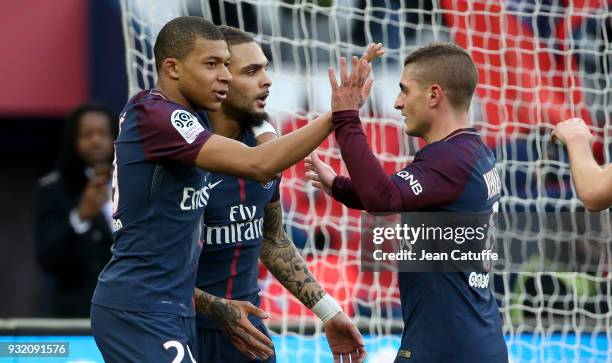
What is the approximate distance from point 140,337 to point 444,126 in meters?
1.43

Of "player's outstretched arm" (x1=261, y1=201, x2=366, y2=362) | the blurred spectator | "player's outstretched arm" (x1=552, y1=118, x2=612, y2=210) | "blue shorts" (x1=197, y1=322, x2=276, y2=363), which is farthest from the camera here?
the blurred spectator

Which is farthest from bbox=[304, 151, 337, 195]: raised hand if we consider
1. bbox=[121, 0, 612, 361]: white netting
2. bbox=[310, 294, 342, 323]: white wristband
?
bbox=[121, 0, 612, 361]: white netting

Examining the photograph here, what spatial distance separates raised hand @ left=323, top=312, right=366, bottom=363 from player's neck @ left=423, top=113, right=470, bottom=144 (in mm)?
950

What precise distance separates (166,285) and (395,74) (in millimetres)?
3858

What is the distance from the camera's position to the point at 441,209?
180 inches

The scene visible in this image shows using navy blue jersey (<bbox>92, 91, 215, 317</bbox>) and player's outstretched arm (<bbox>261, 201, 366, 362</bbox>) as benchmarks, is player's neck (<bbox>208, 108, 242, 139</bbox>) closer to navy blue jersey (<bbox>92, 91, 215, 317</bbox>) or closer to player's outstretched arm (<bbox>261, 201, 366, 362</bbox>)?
player's outstretched arm (<bbox>261, 201, 366, 362</bbox>)

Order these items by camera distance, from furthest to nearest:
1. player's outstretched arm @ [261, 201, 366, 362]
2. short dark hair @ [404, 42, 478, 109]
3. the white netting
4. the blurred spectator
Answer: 1. the white netting
2. the blurred spectator
3. player's outstretched arm @ [261, 201, 366, 362]
4. short dark hair @ [404, 42, 478, 109]

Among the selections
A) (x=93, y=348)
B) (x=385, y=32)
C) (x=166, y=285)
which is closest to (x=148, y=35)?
(x=385, y=32)

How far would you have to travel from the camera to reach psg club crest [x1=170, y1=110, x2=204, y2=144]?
14.2 feet

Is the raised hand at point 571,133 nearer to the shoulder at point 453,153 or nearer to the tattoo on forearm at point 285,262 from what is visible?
the shoulder at point 453,153

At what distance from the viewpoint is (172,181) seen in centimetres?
442

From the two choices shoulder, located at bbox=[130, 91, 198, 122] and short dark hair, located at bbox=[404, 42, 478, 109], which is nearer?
shoulder, located at bbox=[130, 91, 198, 122]

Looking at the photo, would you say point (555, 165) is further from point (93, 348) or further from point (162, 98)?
point (162, 98)

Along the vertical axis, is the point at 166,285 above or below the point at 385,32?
below
